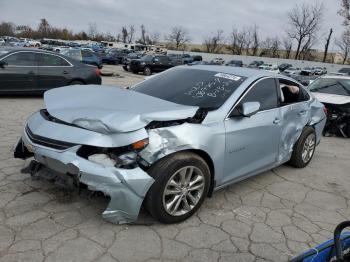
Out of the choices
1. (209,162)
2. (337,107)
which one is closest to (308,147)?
(209,162)

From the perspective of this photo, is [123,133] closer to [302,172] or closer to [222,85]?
[222,85]

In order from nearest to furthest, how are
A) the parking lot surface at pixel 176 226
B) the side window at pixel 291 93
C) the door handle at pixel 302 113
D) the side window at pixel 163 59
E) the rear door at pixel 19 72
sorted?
1. the parking lot surface at pixel 176 226
2. the side window at pixel 291 93
3. the door handle at pixel 302 113
4. the rear door at pixel 19 72
5. the side window at pixel 163 59

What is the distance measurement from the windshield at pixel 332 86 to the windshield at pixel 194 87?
5742 mm

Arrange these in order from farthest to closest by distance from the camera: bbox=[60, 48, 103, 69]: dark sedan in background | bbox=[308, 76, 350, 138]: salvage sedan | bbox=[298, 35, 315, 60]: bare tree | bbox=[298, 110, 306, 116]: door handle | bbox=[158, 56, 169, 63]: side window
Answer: bbox=[298, 35, 315, 60]: bare tree → bbox=[158, 56, 169, 63]: side window → bbox=[60, 48, 103, 69]: dark sedan in background → bbox=[308, 76, 350, 138]: salvage sedan → bbox=[298, 110, 306, 116]: door handle

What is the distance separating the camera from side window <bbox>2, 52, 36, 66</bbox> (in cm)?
921

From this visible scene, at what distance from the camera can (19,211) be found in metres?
3.52

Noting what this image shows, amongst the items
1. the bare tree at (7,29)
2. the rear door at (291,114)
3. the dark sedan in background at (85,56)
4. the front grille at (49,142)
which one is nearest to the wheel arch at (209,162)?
the front grille at (49,142)

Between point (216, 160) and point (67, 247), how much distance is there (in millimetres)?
1660

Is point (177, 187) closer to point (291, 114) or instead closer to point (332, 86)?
point (291, 114)

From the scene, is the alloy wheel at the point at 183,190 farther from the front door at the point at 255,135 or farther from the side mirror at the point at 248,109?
the side mirror at the point at 248,109

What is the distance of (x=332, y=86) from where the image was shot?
940cm

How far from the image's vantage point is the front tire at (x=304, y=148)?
5.30m

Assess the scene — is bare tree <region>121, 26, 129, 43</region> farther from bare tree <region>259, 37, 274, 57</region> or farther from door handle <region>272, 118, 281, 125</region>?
door handle <region>272, 118, 281, 125</region>

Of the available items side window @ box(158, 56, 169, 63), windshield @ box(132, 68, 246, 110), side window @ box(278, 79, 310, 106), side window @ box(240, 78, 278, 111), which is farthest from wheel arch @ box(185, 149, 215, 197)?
side window @ box(158, 56, 169, 63)
